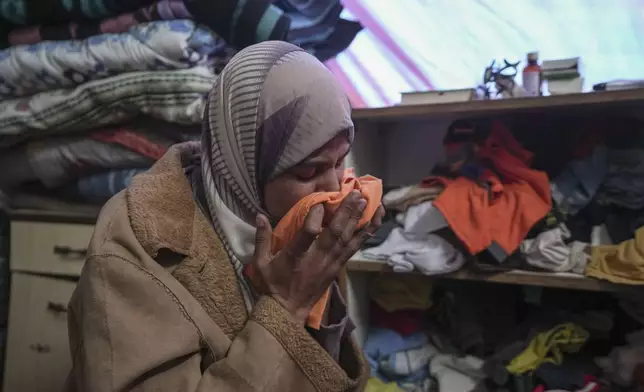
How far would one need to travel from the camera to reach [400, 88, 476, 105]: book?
4.29 ft

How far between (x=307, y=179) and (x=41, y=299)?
110cm

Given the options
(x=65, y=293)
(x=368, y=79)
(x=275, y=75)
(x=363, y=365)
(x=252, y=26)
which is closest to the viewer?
(x=275, y=75)

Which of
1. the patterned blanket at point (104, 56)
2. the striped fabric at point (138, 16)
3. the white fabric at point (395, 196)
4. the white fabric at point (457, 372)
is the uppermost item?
the striped fabric at point (138, 16)

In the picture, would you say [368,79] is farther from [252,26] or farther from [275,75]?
[275,75]

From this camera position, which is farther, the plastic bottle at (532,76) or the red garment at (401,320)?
the red garment at (401,320)

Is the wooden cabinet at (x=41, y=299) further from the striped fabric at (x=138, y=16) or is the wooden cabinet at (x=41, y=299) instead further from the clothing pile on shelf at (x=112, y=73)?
the striped fabric at (x=138, y=16)

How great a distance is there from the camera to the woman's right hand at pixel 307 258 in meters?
0.69

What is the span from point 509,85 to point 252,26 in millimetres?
670

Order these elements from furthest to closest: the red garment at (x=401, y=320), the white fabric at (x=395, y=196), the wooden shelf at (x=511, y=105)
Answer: the red garment at (x=401, y=320)
the white fabric at (x=395, y=196)
the wooden shelf at (x=511, y=105)

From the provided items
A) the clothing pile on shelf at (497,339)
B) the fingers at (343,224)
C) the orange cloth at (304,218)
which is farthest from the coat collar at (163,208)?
the clothing pile on shelf at (497,339)

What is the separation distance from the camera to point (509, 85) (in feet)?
4.31

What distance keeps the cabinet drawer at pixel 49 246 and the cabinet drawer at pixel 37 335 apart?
0.03 meters

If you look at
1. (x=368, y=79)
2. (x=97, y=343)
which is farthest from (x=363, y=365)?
(x=368, y=79)

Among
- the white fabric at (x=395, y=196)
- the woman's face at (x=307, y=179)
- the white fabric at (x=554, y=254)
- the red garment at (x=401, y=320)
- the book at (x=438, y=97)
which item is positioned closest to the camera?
the woman's face at (x=307, y=179)
